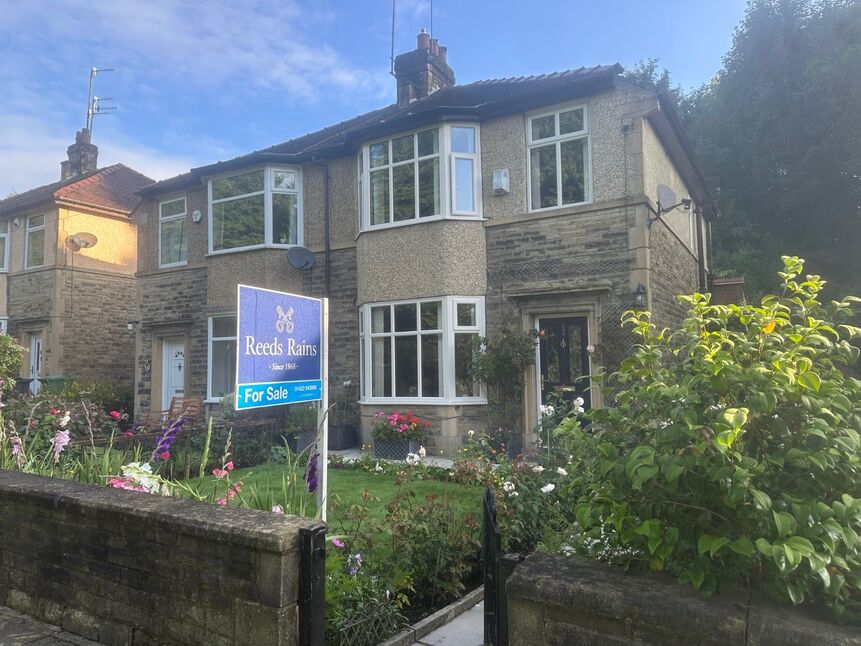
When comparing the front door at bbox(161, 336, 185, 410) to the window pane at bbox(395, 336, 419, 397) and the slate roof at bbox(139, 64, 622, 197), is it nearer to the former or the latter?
the slate roof at bbox(139, 64, 622, 197)

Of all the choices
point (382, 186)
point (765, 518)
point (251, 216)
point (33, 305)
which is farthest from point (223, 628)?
point (33, 305)

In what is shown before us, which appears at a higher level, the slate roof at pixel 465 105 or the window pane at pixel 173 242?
the slate roof at pixel 465 105

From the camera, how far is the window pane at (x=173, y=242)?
15.1 m

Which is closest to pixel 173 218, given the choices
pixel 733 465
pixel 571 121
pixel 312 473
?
pixel 571 121

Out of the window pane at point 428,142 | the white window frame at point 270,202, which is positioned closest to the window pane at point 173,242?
the white window frame at point 270,202

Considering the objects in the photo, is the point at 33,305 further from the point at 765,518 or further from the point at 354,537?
the point at 765,518

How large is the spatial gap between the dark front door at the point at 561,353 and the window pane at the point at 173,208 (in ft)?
33.3

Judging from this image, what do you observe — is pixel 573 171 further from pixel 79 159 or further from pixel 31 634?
pixel 79 159

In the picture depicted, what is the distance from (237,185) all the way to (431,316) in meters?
6.25

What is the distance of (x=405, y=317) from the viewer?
434 inches

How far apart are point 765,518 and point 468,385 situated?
867 cm

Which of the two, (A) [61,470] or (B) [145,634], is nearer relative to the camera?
(B) [145,634]

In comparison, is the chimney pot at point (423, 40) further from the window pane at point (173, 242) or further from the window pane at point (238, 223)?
the window pane at point (173, 242)

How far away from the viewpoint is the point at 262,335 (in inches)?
159
